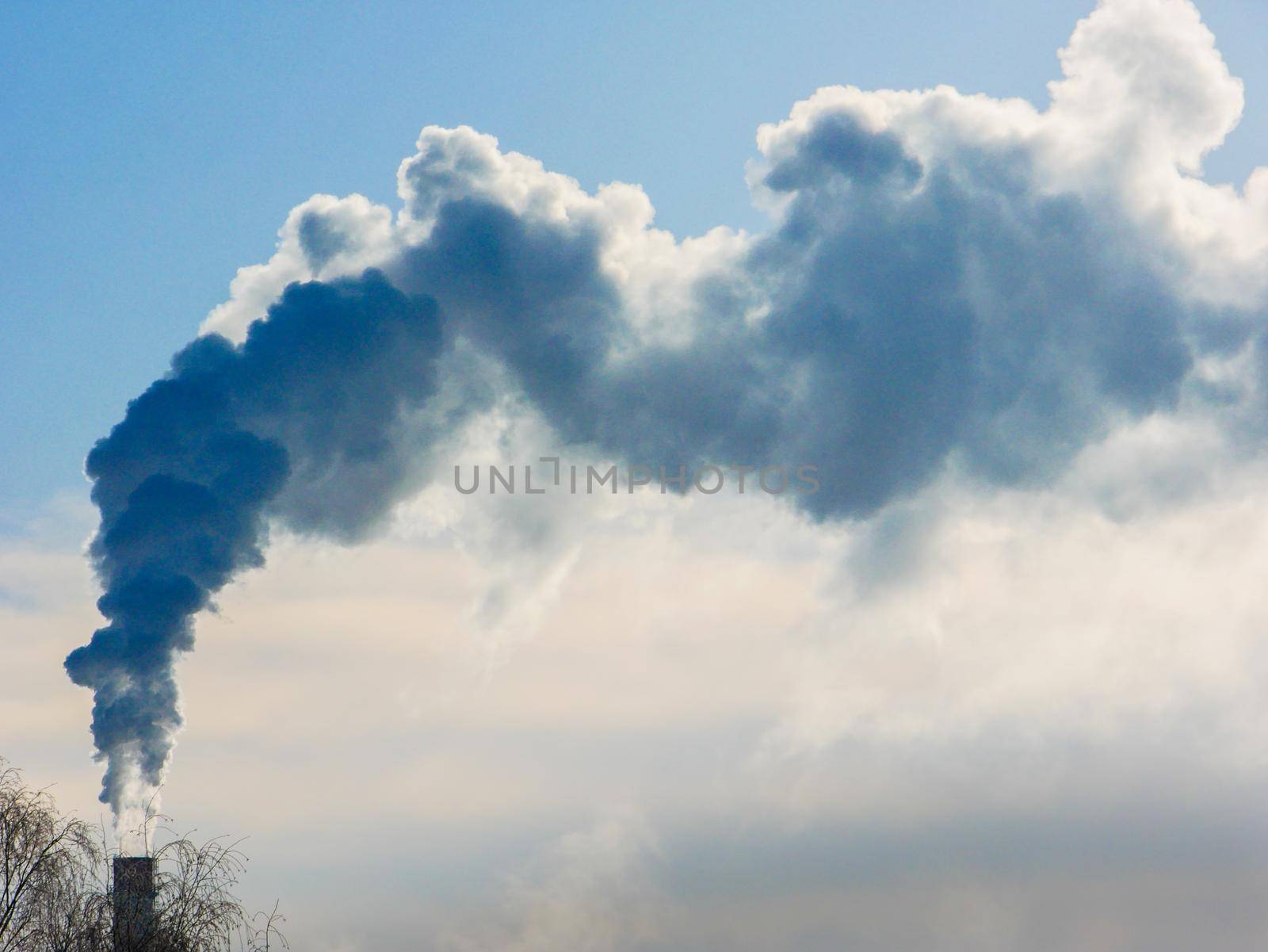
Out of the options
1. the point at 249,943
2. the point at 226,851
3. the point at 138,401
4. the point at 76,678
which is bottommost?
the point at 249,943

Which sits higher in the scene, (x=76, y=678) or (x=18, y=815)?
(x=76, y=678)

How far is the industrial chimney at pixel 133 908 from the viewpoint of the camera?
2355 cm

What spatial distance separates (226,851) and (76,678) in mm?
14970

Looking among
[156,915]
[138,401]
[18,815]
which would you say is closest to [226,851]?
[156,915]

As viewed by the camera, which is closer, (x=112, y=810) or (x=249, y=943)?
(x=249, y=943)

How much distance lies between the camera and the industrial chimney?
23547mm

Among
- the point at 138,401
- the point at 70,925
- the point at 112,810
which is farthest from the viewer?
the point at 138,401

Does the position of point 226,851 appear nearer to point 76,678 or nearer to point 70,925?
point 70,925

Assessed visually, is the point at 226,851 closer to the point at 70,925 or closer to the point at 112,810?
the point at 70,925

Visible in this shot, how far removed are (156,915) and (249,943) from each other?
1.68 metres

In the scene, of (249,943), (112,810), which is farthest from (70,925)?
(112,810)

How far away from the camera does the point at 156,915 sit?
2353 centimetres

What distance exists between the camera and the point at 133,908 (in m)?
25.1

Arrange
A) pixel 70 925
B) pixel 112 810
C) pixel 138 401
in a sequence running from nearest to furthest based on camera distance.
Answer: pixel 70 925 < pixel 112 810 < pixel 138 401
